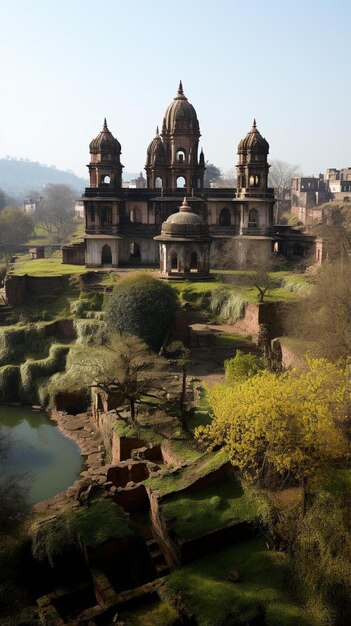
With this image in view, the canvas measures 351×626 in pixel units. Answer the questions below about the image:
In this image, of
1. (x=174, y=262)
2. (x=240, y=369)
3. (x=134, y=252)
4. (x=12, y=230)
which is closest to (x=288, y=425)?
(x=240, y=369)

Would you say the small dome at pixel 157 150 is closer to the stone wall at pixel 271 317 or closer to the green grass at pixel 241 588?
the stone wall at pixel 271 317

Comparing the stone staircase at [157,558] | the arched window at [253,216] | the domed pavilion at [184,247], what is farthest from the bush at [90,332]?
the arched window at [253,216]

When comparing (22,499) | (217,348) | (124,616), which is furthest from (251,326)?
(124,616)

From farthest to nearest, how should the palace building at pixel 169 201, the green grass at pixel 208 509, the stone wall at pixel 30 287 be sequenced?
the palace building at pixel 169 201
the stone wall at pixel 30 287
the green grass at pixel 208 509

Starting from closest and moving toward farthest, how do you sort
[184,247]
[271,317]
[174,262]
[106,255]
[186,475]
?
[186,475] → [271,317] → [184,247] → [174,262] → [106,255]

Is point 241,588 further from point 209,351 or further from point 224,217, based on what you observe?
point 224,217

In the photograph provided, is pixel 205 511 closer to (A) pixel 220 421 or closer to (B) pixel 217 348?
(A) pixel 220 421

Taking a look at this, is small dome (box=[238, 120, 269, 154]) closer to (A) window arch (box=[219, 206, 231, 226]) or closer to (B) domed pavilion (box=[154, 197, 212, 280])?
(A) window arch (box=[219, 206, 231, 226])
